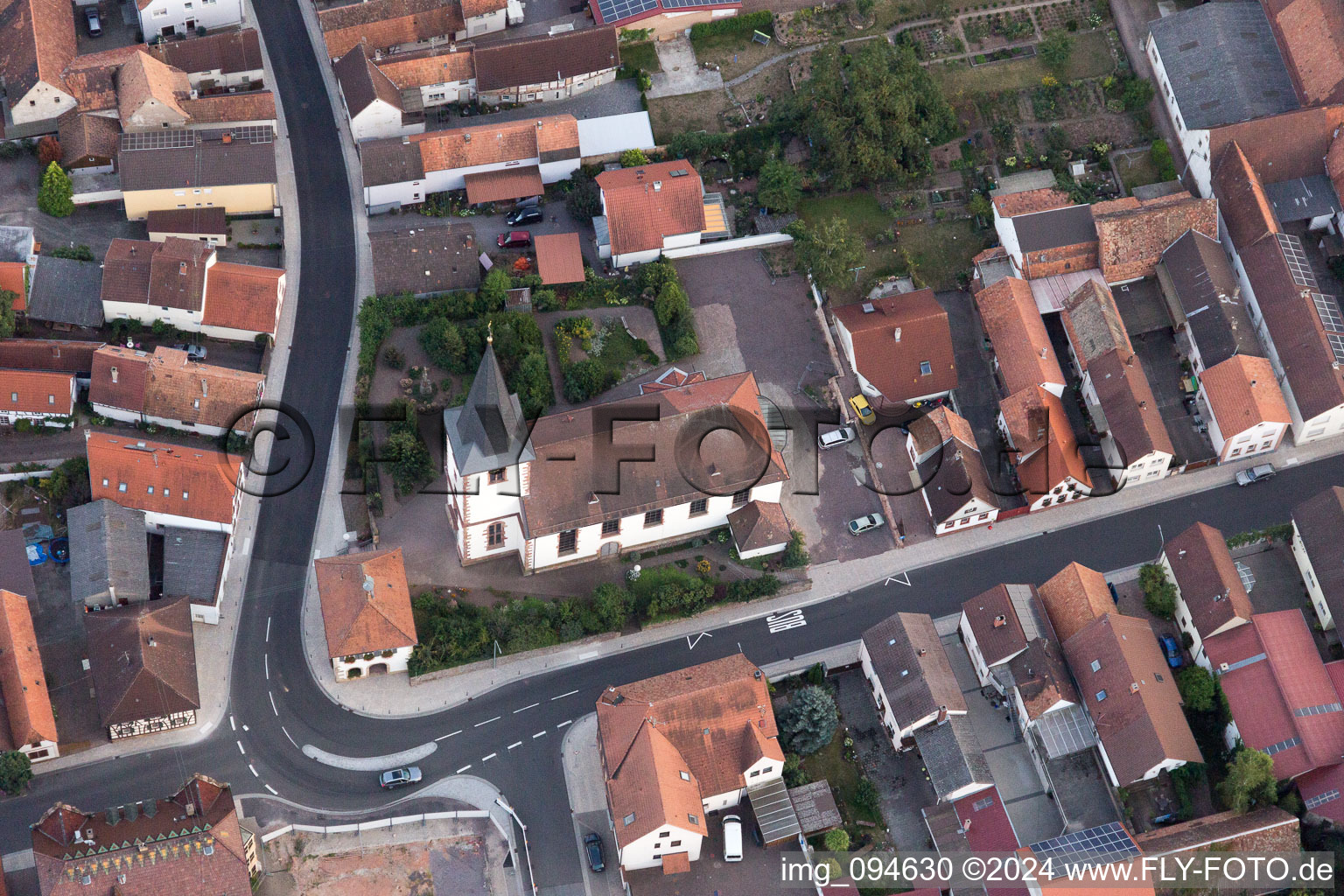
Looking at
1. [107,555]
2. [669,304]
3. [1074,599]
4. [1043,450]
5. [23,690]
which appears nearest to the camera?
[23,690]

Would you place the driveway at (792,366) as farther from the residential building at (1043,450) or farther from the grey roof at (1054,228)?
the grey roof at (1054,228)

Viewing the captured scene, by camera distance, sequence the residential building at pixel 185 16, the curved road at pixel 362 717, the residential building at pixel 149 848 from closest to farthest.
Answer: the residential building at pixel 149 848 → the curved road at pixel 362 717 → the residential building at pixel 185 16

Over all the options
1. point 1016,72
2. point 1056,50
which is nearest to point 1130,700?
point 1016,72

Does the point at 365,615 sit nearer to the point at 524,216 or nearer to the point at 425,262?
the point at 425,262

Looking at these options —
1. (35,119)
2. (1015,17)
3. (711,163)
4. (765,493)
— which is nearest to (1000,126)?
(1015,17)

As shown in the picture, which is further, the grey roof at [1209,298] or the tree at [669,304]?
the tree at [669,304]

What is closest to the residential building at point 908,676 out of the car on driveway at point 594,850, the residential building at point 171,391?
the car on driveway at point 594,850
